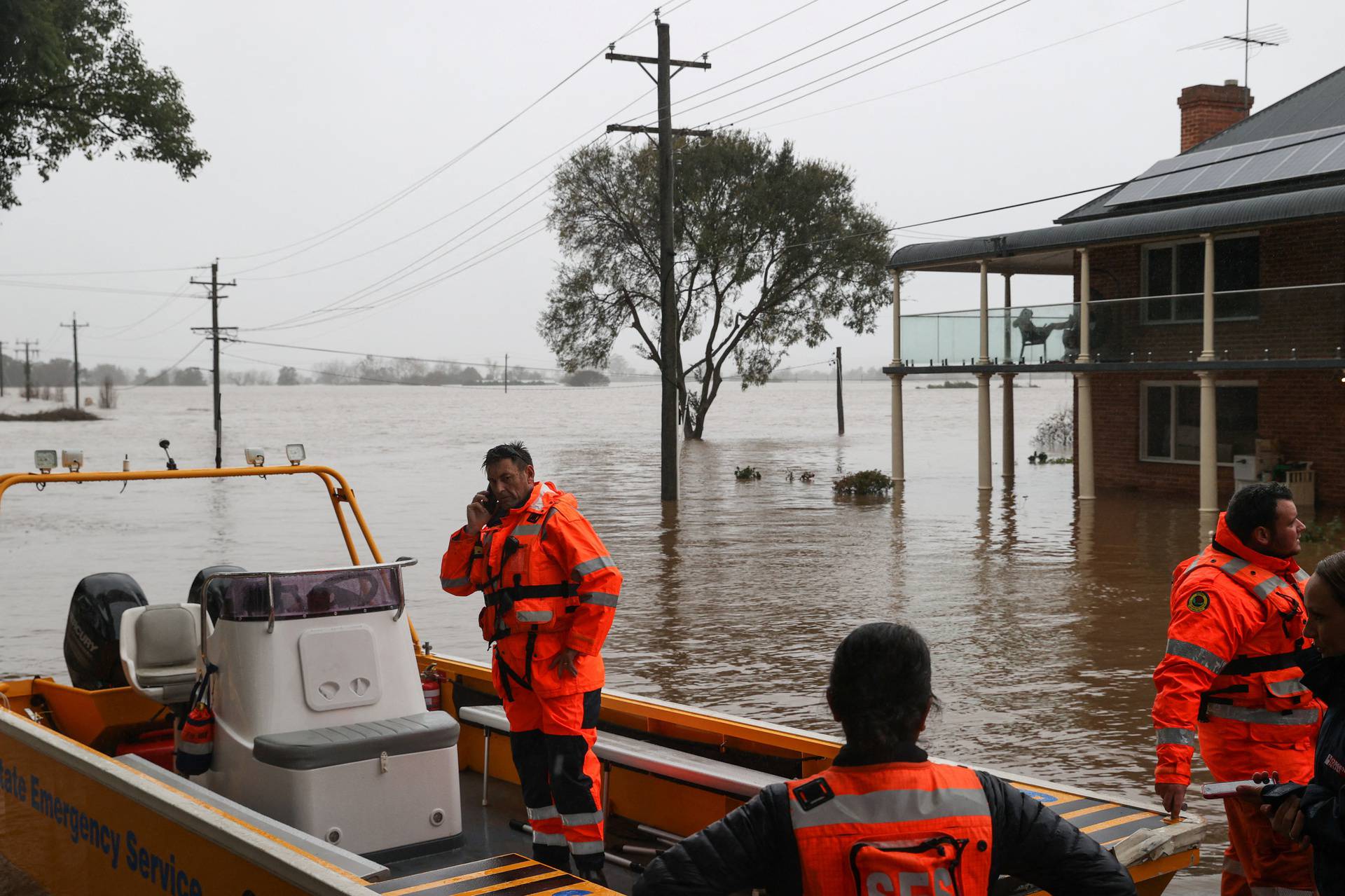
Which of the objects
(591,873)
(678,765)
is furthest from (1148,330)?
(591,873)

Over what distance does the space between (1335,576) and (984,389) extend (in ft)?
81.1

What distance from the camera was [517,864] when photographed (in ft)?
13.0

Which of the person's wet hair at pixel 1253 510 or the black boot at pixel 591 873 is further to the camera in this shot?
the black boot at pixel 591 873

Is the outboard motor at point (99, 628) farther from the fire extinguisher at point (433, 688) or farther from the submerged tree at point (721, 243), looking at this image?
the submerged tree at point (721, 243)

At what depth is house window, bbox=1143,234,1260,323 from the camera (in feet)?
74.0

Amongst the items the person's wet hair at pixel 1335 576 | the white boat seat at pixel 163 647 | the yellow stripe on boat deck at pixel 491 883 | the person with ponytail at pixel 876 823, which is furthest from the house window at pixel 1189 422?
the person with ponytail at pixel 876 823

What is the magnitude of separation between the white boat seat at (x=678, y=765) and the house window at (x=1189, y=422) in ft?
67.6

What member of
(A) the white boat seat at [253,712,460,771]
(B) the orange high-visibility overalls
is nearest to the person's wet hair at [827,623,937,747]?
(B) the orange high-visibility overalls

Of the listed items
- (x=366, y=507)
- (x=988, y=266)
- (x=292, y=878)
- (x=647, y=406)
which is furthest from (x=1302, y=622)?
(x=647, y=406)

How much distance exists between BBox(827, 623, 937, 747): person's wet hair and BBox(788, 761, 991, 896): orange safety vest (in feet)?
0.21

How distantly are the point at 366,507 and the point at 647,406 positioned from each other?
131227 millimetres

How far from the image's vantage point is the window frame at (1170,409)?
24312mm

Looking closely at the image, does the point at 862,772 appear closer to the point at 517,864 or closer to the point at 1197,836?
the point at 517,864

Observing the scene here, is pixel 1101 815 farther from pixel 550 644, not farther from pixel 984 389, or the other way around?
pixel 984 389
